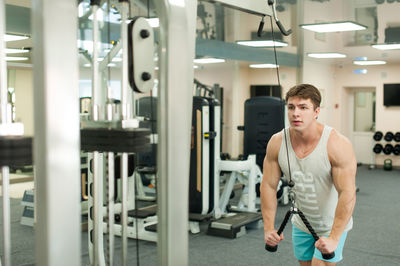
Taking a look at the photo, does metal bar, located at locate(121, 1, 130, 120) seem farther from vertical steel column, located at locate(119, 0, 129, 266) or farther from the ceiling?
the ceiling

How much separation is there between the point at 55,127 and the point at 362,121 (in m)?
11.9

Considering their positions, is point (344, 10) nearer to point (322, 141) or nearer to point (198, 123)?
point (198, 123)

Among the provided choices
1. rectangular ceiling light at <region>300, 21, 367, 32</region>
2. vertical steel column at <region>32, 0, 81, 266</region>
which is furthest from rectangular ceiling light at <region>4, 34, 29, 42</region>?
vertical steel column at <region>32, 0, 81, 266</region>

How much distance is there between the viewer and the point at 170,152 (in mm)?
1592

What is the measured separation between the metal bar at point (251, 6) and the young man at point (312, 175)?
42 cm

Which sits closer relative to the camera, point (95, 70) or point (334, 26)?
point (95, 70)

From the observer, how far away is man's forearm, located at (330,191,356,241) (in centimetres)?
232

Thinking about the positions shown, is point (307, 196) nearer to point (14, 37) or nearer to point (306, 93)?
point (306, 93)

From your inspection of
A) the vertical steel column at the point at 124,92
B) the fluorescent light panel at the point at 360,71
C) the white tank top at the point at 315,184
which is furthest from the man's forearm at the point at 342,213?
the fluorescent light panel at the point at 360,71

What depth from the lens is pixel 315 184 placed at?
248 centimetres

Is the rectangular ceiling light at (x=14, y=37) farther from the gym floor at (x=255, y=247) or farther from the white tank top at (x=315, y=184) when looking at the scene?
the white tank top at (x=315, y=184)

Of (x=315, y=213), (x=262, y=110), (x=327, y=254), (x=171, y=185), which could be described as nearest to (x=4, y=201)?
(x=171, y=185)

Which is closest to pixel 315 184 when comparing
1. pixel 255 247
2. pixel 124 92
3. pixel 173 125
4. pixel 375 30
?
pixel 173 125

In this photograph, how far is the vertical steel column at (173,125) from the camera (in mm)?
1574
